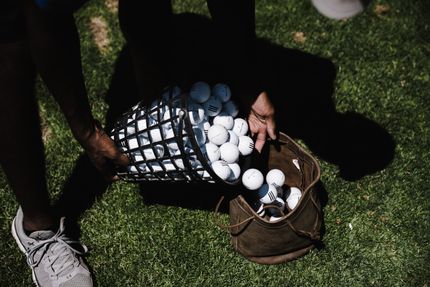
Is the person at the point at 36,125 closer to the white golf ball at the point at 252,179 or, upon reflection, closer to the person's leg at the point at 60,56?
the person's leg at the point at 60,56

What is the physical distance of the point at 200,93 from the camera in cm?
255

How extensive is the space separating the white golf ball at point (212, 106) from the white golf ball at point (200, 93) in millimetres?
23

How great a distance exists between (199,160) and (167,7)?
3.26 feet

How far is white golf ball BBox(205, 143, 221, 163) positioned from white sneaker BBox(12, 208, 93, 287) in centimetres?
90

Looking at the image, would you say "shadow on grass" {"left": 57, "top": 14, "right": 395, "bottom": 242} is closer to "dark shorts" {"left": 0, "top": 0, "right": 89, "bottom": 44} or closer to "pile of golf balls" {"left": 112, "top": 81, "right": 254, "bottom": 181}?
"pile of golf balls" {"left": 112, "top": 81, "right": 254, "bottom": 181}

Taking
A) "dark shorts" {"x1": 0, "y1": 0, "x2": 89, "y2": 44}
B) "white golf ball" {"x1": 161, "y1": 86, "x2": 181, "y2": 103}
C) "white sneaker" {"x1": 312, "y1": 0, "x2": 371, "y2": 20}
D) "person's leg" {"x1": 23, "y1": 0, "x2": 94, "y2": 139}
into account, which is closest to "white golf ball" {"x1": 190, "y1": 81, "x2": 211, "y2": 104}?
"white golf ball" {"x1": 161, "y1": 86, "x2": 181, "y2": 103}

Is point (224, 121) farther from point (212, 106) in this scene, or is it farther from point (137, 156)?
point (137, 156)

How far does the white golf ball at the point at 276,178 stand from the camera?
2809 mm

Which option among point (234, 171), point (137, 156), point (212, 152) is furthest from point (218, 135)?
point (137, 156)

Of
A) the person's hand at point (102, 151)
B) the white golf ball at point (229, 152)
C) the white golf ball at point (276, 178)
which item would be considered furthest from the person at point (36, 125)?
the white golf ball at point (276, 178)

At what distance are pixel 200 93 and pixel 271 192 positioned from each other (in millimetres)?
663

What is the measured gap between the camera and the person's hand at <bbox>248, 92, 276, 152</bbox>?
8.68ft

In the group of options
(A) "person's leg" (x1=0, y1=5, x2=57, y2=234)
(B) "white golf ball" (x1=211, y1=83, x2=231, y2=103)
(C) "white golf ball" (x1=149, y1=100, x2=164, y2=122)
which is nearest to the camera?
(A) "person's leg" (x1=0, y1=5, x2=57, y2=234)

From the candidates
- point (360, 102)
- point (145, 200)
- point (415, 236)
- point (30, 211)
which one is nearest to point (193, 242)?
point (145, 200)
